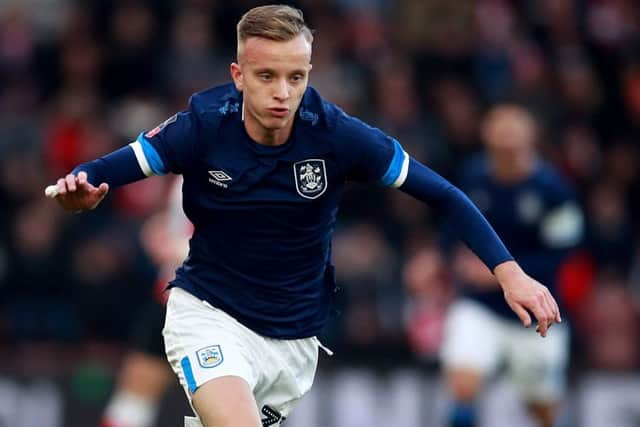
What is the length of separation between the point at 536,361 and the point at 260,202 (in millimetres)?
4051

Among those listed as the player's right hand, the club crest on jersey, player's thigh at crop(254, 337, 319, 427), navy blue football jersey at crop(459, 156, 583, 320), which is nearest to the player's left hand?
the club crest on jersey

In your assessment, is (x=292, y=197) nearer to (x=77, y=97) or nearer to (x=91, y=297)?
(x=91, y=297)

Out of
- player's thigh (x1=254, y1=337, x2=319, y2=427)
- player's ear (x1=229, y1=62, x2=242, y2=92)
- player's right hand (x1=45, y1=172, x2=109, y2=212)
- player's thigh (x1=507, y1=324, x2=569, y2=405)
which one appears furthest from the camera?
player's thigh (x1=507, y1=324, x2=569, y2=405)

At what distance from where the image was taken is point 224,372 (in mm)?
5086

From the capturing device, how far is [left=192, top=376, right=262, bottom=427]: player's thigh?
16.1 feet

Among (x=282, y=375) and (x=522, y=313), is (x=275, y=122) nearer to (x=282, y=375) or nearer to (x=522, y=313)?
(x=282, y=375)

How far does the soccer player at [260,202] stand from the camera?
5055 millimetres

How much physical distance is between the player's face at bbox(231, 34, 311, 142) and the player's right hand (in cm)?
67

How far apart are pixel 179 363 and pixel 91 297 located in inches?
203

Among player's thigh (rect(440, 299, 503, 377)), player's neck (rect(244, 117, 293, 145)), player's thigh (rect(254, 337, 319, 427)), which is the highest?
player's neck (rect(244, 117, 293, 145))

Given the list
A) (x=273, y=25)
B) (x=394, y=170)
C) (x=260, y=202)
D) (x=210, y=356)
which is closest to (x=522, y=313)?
(x=394, y=170)

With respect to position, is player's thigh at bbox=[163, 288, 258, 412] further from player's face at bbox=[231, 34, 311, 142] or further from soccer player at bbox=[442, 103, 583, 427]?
soccer player at bbox=[442, 103, 583, 427]

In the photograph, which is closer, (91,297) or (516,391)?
(516,391)

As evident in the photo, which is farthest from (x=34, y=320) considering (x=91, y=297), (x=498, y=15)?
(x=498, y=15)
